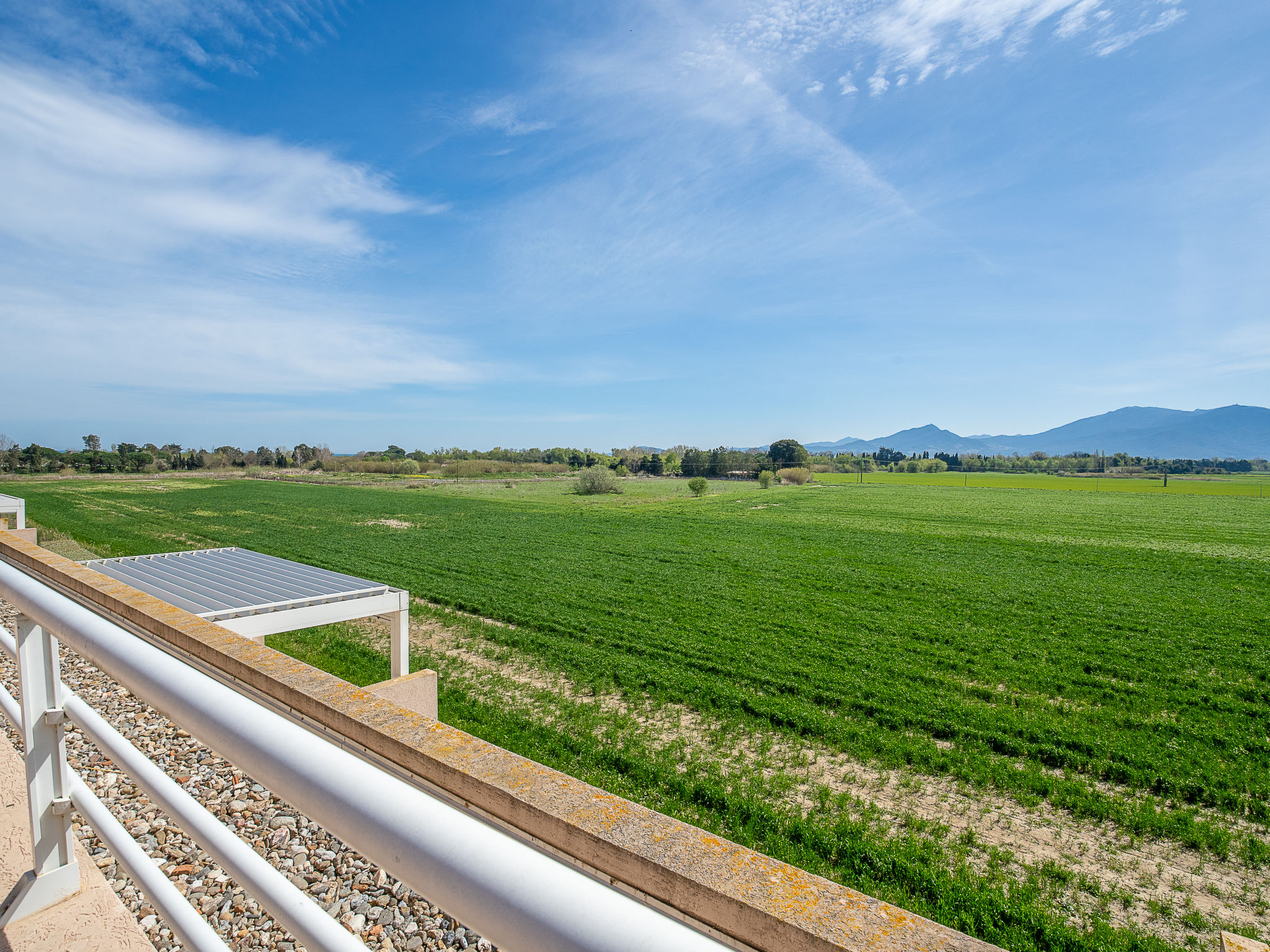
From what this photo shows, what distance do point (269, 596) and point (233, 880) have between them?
4742 millimetres

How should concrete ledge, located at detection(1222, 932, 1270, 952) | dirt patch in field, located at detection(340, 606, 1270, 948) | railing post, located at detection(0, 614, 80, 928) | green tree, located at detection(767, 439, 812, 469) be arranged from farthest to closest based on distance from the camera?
green tree, located at detection(767, 439, 812, 469)
dirt patch in field, located at detection(340, 606, 1270, 948)
railing post, located at detection(0, 614, 80, 928)
concrete ledge, located at detection(1222, 932, 1270, 952)

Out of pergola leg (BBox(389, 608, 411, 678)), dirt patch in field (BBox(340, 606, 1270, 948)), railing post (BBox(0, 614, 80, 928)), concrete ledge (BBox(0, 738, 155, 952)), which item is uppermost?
railing post (BBox(0, 614, 80, 928))

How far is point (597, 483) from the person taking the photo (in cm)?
5578

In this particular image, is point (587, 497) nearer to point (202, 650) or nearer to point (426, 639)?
point (426, 639)

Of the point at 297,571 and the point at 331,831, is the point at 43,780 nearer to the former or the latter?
the point at 331,831

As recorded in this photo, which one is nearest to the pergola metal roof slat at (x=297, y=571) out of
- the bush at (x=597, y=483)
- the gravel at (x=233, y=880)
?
the gravel at (x=233, y=880)

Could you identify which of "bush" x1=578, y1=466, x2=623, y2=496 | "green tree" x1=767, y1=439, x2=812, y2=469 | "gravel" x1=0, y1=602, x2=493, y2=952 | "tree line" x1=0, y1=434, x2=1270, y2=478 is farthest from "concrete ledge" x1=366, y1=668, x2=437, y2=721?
"green tree" x1=767, y1=439, x2=812, y2=469

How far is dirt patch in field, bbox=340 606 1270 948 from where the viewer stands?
4457mm

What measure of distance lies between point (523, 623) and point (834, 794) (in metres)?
6.82

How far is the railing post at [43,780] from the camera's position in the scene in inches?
74.0

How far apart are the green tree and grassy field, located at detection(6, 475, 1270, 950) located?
242 ft

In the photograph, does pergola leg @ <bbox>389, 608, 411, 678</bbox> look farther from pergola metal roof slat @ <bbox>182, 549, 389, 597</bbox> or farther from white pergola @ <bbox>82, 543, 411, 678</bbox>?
pergola metal roof slat @ <bbox>182, 549, 389, 597</bbox>

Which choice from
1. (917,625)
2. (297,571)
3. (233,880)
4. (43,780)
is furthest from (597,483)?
(43,780)

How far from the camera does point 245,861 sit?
1072 mm
